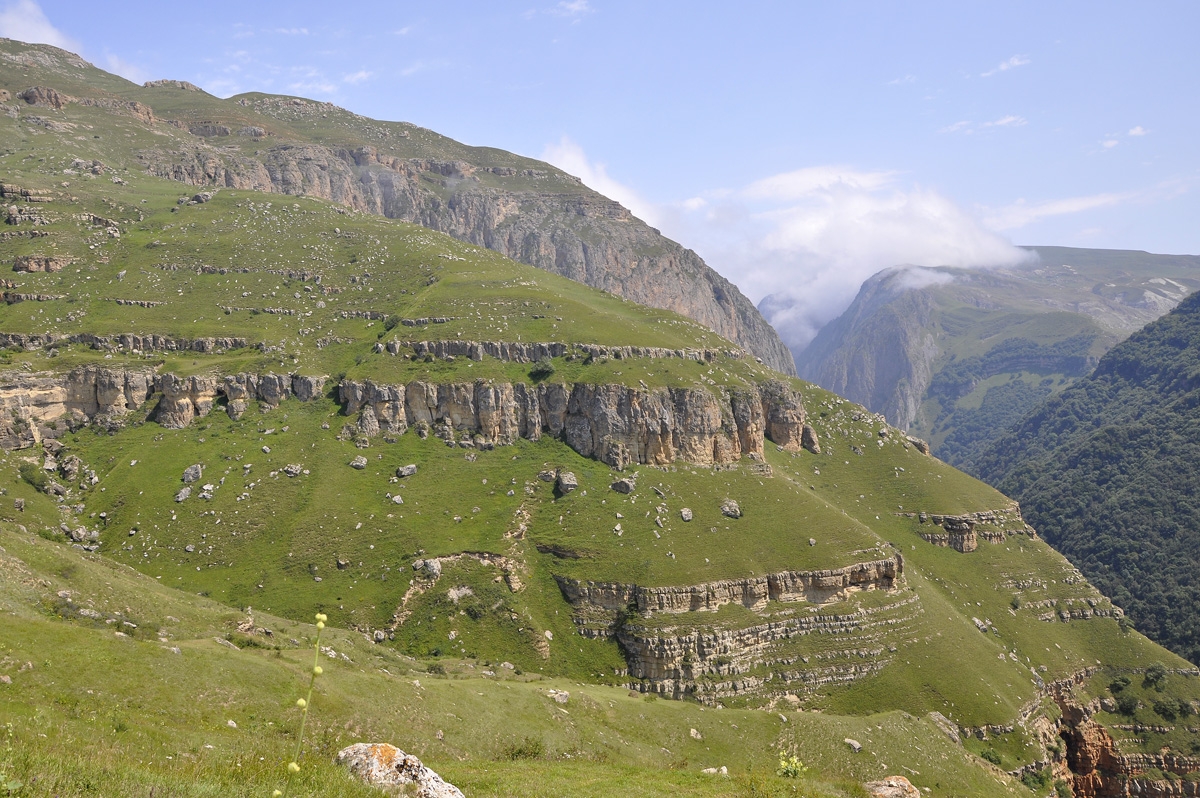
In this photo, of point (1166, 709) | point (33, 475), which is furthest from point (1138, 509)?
point (33, 475)

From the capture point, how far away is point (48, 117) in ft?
520

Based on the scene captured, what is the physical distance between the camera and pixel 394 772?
1838 cm

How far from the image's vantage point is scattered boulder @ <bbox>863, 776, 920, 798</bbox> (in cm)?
3262

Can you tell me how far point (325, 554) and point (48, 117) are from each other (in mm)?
158074

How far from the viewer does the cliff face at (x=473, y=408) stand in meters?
86.6

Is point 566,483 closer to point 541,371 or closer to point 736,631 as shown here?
point 541,371

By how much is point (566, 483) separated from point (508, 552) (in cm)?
1235

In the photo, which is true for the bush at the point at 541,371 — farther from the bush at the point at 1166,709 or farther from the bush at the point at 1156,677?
the bush at the point at 1166,709

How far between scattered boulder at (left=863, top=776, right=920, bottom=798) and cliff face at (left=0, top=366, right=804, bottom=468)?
57496 millimetres

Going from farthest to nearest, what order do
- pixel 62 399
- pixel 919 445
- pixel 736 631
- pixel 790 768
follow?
pixel 919 445
pixel 62 399
pixel 736 631
pixel 790 768

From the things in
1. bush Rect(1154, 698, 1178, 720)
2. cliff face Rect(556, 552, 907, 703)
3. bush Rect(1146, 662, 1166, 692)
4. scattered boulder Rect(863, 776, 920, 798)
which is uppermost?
scattered boulder Rect(863, 776, 920, 798)

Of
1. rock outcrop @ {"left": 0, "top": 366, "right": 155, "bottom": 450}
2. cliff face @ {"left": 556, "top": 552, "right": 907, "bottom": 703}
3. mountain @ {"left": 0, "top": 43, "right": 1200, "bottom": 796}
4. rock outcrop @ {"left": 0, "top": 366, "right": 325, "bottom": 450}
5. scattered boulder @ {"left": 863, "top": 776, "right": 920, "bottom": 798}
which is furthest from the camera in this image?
rock outcrop @ {"left": 0, "top": 366, "right": 325, "bottom": 450}

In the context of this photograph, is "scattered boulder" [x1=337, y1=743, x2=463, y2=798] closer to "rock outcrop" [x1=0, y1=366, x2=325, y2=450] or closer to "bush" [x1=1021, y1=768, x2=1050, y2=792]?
"bush" [x1=1021, y1=768, x2=1050, y2=792]

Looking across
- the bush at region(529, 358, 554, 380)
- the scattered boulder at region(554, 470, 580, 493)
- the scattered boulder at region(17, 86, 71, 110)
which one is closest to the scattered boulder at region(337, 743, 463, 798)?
the scattered boulder at region(554, 470, 580, 493)
